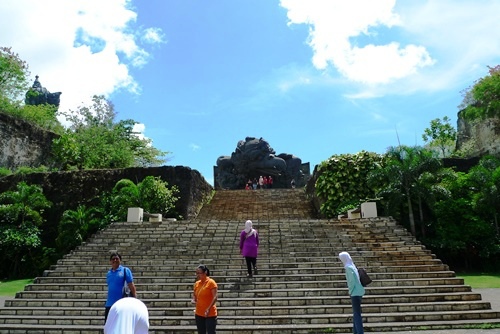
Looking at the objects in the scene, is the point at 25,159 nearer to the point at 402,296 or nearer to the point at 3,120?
the point at 3,120

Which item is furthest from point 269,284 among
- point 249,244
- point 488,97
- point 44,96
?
point 44,96

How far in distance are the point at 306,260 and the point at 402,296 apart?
94.4 inches

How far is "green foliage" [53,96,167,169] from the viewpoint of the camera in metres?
22.5

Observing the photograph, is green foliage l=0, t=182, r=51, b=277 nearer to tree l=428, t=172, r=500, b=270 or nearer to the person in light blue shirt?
the person in light blue shirt

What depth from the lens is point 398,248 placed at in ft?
32.5

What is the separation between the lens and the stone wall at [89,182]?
17.3 m

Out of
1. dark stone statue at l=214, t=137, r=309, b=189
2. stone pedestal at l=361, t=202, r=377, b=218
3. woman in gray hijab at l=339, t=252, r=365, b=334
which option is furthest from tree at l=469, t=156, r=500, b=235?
dark stone statue at l=214, t=137, r=309, b=189

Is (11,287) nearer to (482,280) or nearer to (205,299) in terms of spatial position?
(205,299)

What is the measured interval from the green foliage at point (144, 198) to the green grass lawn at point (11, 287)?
3.58 m

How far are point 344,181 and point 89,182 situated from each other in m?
10.5

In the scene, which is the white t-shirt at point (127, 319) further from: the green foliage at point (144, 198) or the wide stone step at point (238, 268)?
the green foliage at point (144, 198)

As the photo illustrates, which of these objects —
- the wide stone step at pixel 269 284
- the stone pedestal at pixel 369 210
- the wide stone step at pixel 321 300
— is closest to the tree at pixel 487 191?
the stone pedestal at pixel 369 210

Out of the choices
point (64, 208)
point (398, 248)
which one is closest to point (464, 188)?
point (398, 248)

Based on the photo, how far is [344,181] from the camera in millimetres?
15797
